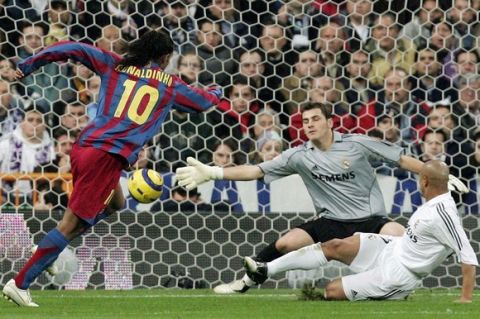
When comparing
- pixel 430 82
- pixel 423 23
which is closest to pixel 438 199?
pixel 430 82

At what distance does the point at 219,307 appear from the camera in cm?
738

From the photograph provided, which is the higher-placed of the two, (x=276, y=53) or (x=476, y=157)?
(x=276, y=53)

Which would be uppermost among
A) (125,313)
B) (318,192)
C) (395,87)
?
(395,87)

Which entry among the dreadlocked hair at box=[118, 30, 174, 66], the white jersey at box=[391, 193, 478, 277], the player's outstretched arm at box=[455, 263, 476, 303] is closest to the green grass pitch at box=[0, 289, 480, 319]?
the player's outstretched arm at box=[455, 263, 476, 303]

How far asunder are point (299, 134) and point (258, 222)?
1.15 metres

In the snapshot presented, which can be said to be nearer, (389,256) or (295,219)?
(389,256)

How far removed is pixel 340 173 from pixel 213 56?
2543mm

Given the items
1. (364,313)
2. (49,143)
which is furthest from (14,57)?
(364,313)

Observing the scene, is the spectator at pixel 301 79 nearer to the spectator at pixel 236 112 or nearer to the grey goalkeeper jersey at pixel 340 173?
the spectator at pixel 236 112

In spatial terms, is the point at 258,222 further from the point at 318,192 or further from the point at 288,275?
the point at 318,192

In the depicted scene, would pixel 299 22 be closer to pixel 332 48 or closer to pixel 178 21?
pixel 332 48

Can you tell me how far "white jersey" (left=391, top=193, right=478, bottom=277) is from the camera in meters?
7.23

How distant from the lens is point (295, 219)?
399 inches

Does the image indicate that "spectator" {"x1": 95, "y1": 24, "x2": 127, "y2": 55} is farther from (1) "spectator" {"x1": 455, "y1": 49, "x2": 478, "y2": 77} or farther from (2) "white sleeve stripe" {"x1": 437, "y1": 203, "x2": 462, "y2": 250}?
(2) "white sleeve stripe" {"x1": 437, "y1": 203, "x2": 462, "y2": 250}
